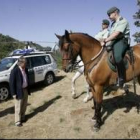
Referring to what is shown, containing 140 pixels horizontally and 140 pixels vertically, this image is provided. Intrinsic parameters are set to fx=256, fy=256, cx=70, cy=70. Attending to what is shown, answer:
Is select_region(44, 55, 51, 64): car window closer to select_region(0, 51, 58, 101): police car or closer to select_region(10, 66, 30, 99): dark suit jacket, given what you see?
select_region(0, 51, 58, 101): police car

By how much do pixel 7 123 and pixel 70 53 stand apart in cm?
315

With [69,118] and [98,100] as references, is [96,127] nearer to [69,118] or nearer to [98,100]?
[98,100]

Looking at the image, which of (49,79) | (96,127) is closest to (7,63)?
(49,79)

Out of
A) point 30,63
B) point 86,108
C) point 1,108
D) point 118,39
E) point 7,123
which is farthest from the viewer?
point 30,63

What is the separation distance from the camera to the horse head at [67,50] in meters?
6.27

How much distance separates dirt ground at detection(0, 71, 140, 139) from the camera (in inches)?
261

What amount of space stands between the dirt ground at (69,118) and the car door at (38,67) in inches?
76.9

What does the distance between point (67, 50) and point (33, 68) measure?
6.54m

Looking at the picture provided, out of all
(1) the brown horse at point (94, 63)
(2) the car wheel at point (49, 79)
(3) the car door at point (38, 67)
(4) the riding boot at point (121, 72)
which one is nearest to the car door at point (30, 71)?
(3) the car door at point (38, 67)

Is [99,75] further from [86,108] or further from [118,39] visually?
[86,108]

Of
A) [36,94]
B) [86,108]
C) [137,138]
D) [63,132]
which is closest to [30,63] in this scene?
[36,94]

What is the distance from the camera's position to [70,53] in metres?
6.33

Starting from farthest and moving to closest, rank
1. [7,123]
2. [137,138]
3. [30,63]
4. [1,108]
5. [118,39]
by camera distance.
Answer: [30,63]
[1,108]
[7,123]
[118,39]
[137,138]

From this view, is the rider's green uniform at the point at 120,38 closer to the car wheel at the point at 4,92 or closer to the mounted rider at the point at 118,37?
the mounted rider at the point at 118,37
